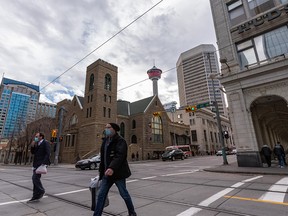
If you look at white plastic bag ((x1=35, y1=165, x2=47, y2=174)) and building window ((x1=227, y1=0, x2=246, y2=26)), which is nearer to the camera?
white plastic bag ((x1=35, y1=165, x2=47, y2=174))

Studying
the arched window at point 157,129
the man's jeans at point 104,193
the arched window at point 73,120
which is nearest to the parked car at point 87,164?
the man's jeans at point 104,193

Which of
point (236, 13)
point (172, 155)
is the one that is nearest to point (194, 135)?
point (172, 155)

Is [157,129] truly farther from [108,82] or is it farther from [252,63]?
[252,63]

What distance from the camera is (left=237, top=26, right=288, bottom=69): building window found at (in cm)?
1335

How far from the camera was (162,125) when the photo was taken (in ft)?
152

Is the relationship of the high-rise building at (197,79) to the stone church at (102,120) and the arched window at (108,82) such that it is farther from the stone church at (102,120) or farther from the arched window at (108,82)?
the arched window at (108,82)

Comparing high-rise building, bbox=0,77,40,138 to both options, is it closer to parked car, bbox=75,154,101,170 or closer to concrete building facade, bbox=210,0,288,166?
parked car, bbox=75,154,101,170

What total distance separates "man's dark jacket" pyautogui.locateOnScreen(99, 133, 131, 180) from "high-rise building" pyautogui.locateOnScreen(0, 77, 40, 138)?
4733 cm

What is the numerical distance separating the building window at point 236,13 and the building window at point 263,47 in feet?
7.82

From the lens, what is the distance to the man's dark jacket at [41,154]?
556cm

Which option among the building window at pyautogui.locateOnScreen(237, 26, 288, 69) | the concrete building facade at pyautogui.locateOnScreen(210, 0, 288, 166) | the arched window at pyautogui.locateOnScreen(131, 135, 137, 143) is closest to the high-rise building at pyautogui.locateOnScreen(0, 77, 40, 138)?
the arched window at pyautogui.locateOnScreen(131, 135, 137, 143)

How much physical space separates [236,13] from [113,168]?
61.2 ft

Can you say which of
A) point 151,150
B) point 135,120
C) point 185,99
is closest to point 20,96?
point 135,120

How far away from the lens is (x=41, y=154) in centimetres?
565
